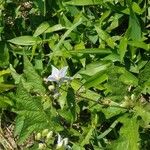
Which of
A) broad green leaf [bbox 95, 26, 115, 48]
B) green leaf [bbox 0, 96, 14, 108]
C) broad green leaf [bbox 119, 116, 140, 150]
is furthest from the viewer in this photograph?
green leaf [bbox 0, 96, 14, 108]

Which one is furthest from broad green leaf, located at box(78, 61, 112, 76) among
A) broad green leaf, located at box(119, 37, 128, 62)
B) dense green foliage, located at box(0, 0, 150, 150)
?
broad green leaf, located at box(119, 37, 128, 62)

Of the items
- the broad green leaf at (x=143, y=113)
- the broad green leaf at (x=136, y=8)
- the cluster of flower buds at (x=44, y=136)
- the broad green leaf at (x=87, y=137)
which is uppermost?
the broad green leaf at (x=136, y=8)

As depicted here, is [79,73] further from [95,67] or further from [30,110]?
[30,110]

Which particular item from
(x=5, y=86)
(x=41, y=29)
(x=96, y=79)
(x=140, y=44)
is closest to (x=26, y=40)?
(x=41, y=29)

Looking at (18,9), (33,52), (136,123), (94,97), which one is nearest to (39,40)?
(33,52)

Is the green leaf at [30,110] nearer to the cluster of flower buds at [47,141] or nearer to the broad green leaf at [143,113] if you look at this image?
the cluster of flower buds at [47,141]

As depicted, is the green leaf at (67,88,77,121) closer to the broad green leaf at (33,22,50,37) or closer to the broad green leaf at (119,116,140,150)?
the broad green leaf at (119,116,140,150)

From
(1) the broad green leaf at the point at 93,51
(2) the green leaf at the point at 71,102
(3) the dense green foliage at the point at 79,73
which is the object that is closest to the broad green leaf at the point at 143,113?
(3) the dense green foliage at the point at 79,73
